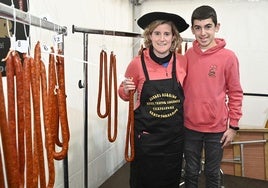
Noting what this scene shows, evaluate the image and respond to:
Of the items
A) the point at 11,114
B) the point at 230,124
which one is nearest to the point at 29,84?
the point at 11,114

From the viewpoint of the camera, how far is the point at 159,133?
5.06ft

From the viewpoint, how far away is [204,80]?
5.23 feet

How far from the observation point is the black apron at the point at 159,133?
60.1 inches

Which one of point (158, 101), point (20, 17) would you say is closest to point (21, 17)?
point (20, 17)

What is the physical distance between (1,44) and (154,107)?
31.7 inches

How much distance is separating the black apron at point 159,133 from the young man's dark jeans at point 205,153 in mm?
84

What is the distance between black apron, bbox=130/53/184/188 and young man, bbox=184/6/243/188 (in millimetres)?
97

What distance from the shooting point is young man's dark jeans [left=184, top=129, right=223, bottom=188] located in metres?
1.64

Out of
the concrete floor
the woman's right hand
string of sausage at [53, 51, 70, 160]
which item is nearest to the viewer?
string of sausage at [53, 51, 70, 160]

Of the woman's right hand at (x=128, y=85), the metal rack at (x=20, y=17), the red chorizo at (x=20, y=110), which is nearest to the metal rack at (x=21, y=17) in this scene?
the metal rack at (x=20, y=17)

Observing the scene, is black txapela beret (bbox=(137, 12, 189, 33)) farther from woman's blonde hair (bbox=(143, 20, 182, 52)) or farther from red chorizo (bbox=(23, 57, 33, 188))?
red chorizo (bbox=(23, 57, 33, 188))

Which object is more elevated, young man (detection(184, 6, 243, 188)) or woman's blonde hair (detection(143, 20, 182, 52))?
woman's blonde hair (detection(143, 20, 182, 52))

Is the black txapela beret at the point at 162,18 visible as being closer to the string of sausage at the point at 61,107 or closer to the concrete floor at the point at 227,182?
the string of sausage at the point at 61,107

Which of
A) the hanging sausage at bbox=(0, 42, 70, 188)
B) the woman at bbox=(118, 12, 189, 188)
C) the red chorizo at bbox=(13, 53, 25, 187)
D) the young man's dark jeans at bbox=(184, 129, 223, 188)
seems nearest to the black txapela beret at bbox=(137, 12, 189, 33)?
the woman at bbox=(118, 12, 189, 188)
